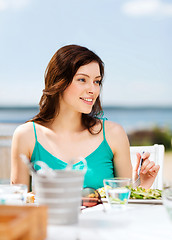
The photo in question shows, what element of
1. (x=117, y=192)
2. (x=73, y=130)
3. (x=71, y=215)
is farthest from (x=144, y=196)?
(x=73, y=130)

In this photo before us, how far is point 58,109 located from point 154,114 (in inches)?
485

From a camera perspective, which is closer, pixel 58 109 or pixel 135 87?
pixel 58 109

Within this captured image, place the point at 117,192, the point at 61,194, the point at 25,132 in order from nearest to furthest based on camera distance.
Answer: the point at 61,194 < the point at 117,192 < the point at 25,132

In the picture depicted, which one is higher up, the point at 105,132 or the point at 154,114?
the point at 154,114

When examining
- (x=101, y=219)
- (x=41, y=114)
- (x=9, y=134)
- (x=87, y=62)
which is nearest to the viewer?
(x=101, y=219)

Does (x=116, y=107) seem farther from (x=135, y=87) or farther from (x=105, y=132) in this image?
(x=105, y=132)

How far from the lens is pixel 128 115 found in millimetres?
13984

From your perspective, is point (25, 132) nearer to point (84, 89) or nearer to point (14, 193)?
point (84, 89)

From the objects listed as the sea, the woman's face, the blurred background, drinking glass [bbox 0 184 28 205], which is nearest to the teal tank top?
the woman's face

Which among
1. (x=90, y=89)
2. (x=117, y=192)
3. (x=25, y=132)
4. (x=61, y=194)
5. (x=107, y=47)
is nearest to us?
(x=61, y=194)

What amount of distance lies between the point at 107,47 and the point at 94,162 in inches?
477

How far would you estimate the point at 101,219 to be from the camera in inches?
39.1

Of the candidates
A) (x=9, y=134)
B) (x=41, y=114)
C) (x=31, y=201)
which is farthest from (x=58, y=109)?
(x=9, y=134)

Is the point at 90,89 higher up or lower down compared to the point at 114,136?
higher up
